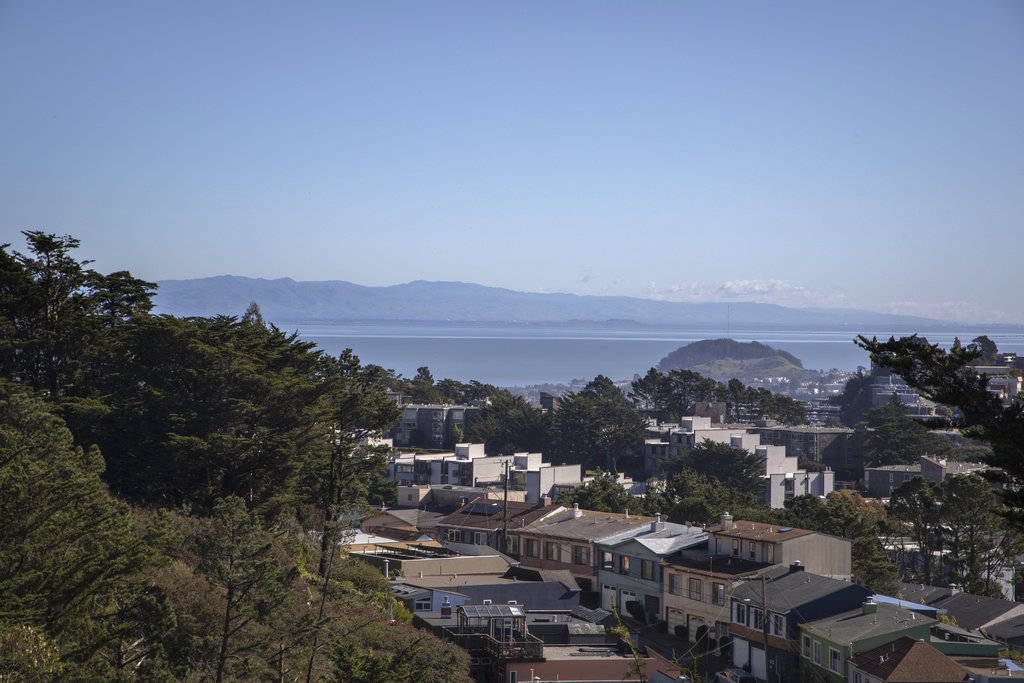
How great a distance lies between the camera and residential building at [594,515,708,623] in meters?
29.1

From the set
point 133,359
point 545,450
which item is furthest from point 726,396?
point 133,359

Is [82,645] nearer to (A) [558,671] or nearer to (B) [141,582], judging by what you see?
(B) [141,582]

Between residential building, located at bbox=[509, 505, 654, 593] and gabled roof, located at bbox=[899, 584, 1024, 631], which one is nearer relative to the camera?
gabled roof, located at bbox=[899, 584, 1024, 631]

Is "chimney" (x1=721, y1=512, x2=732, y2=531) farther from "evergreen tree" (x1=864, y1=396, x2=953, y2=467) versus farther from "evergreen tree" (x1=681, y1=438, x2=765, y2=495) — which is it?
"evergreen tree" (x1=864, y1=396, x2=953, y2=467)

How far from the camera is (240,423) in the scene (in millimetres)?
25078

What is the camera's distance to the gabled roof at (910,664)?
1892 centimetres

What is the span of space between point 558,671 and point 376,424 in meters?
9.54

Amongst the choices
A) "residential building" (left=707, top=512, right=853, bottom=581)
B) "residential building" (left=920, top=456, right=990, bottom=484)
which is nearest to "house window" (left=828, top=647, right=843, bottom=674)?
"residential building" (left=707, top=512, right=853, bottom=581)

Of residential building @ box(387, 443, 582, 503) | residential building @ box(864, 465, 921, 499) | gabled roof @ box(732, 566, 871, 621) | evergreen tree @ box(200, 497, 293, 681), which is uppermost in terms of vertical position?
evergreen tree @ box(200, 497, 293, 681)

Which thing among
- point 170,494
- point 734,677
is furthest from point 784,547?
point 170,494

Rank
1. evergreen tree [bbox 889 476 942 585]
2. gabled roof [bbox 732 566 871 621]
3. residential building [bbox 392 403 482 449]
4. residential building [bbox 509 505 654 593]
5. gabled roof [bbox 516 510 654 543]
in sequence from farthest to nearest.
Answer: residential building [bbox 392 403 482 449] → evergreen tree [bbox 889 476 942 585] → gabled roof [bbox 516 510 654 543] → residential building [bbox 509 505 654 593] → gabled roof [bbox 732 566 871 621]

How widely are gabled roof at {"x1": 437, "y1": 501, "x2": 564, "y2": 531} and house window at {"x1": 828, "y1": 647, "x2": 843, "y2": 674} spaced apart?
49.8 ft

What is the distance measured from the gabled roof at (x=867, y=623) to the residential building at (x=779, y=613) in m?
0.53

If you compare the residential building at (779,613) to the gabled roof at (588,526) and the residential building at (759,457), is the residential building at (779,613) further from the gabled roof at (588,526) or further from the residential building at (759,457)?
the residential building at (759,457)
